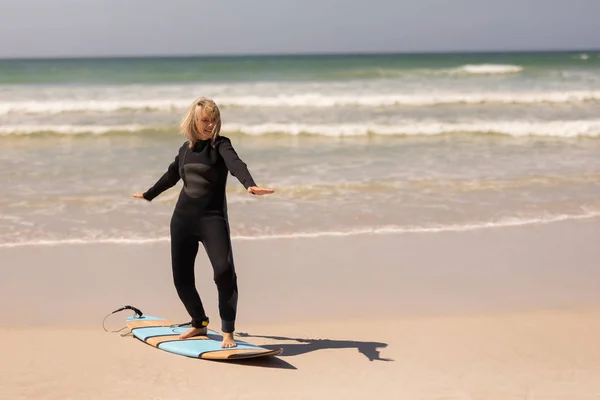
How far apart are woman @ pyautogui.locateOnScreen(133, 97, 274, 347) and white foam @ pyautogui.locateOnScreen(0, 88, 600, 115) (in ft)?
61.5

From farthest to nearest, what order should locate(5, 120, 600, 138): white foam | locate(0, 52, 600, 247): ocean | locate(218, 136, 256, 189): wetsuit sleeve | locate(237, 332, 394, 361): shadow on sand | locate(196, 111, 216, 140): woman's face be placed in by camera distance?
locate(5, 120, 600, 138): white foam → locate(0, 52, 600, 247): ocean → locate(237, 332, 394, 361): shadow on sand → locate(196, 111, 216, 140): woman's face → locate(218, 136, 256, 189): wetsuit sleeve

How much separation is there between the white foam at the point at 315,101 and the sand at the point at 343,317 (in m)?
16.3

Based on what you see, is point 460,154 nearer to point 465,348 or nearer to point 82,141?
point 82,141

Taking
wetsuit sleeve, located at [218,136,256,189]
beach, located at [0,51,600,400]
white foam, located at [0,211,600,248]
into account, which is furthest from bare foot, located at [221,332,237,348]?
white foam, located at [0,211,600,248]

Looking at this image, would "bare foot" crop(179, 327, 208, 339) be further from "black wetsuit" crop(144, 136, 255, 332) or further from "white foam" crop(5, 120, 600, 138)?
"white foam" crop(5, 120, 600, 138)

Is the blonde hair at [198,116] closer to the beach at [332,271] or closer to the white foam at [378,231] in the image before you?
the beach at [332,271]

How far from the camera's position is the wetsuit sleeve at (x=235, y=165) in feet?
13.9

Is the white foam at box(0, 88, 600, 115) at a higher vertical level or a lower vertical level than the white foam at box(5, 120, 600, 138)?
higher

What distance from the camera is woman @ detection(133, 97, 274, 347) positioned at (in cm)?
437

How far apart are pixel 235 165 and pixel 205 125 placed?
292 mm

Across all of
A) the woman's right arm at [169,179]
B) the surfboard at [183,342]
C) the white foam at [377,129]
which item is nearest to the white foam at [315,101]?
the white foam at [377,129]

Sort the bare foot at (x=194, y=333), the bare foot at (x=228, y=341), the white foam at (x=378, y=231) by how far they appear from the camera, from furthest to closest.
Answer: the white foam at (x=378, y=231), the bare foot at (x=194, y=333), the bare foot at (x=228, y=341)

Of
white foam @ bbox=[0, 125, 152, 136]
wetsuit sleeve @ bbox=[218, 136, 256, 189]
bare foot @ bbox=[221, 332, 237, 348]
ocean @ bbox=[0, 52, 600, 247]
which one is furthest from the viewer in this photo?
white foam @ bbox=[0, 125, 152, 136]

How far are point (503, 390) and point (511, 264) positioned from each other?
286cm
